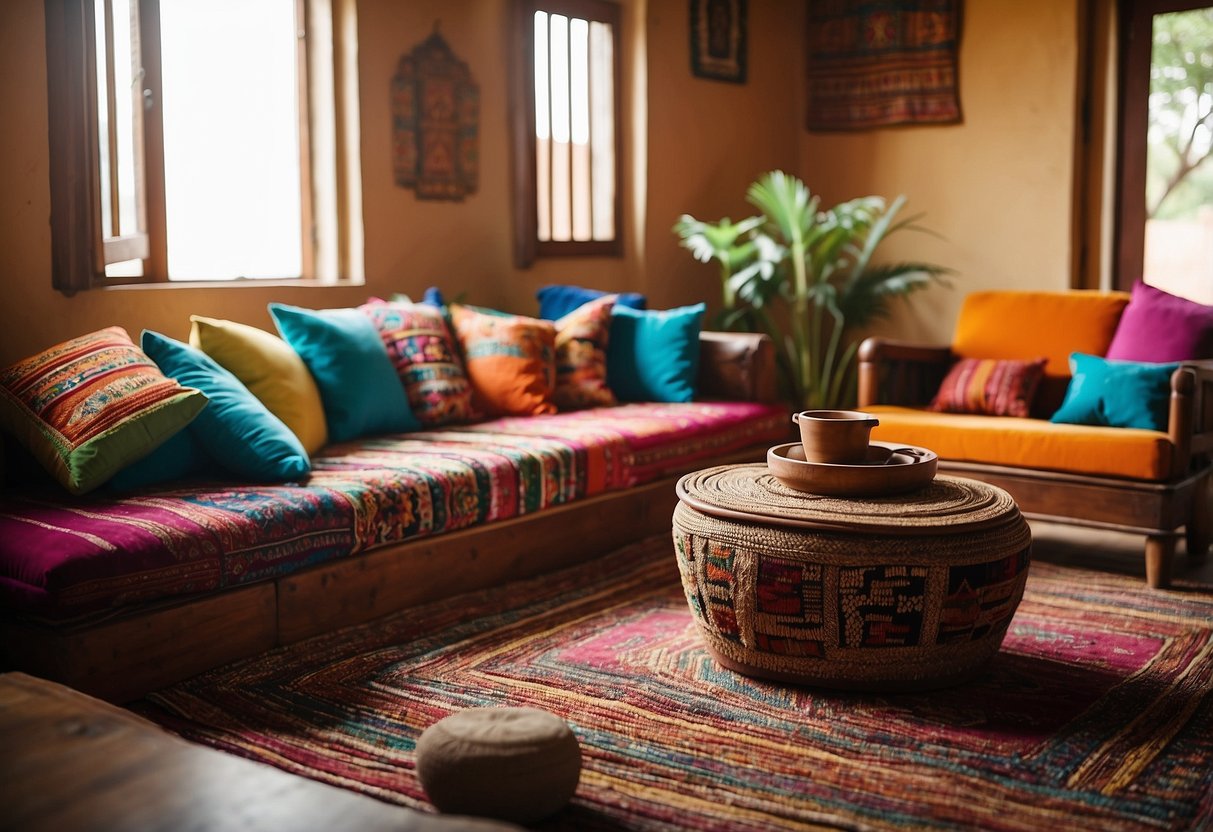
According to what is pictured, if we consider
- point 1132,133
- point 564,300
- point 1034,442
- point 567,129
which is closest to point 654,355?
point 564,300

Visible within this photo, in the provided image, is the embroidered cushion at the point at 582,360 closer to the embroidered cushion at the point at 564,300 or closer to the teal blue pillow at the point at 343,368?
the embroidered cushion at the point at 564,300

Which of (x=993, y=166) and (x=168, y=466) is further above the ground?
(x=993, y=166)

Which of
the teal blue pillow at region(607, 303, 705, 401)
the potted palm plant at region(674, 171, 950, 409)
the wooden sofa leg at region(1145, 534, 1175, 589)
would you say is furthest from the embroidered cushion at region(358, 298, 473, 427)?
the wooden sofa leg at region(1145, 534, 1175, 589)

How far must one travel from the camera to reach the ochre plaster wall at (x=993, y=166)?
18.8 ft

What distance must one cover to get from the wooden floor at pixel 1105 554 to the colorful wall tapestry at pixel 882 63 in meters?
2.44

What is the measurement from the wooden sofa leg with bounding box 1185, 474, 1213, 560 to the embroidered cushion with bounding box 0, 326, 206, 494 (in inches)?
125

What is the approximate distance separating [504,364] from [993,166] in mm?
2967

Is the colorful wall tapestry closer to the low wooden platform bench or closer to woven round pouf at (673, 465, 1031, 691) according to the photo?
the low wooden platform bench

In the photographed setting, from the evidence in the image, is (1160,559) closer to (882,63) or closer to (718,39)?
(882,63)

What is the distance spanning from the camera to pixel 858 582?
103 inches

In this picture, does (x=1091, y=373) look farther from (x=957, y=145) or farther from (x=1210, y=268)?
(x=957, y=145)

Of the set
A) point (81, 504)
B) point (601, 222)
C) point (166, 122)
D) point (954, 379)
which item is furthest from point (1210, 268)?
point (81, 504)

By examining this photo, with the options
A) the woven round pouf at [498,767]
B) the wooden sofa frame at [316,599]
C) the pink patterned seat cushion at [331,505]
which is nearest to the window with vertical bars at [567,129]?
the pink patterned seat cushion at [331,505]

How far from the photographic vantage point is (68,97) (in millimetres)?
3559
